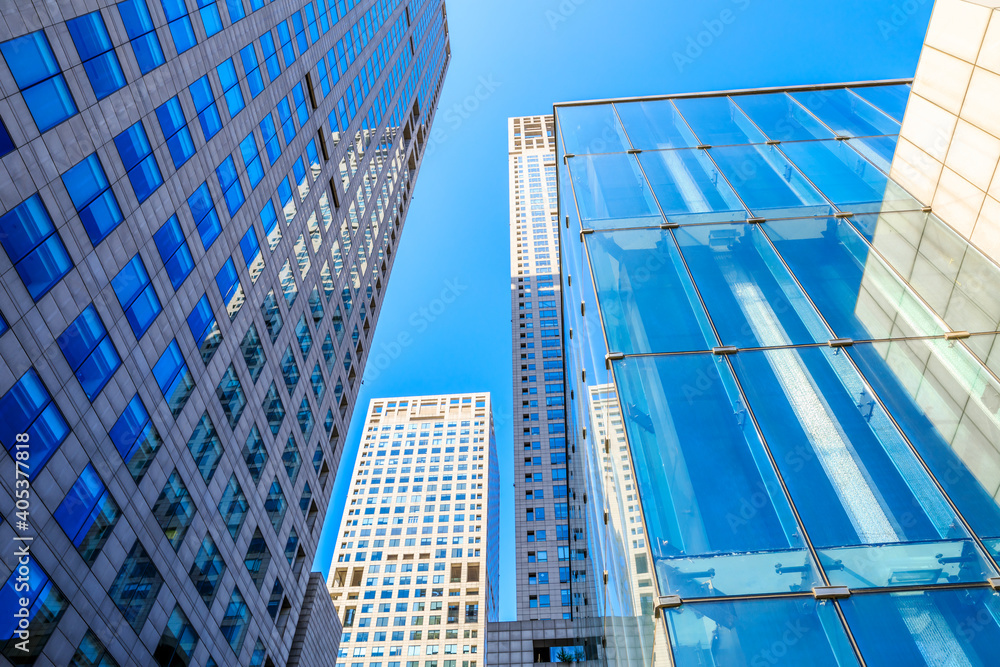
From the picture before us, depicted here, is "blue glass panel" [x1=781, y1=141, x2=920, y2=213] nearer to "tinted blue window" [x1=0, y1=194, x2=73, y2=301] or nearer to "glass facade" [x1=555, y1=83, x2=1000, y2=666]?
"glass facade" [x1=555, y1=83, x2=1000, y2=666]

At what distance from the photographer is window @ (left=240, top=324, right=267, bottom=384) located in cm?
3203

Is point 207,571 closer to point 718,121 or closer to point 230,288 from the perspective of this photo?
point 230,288

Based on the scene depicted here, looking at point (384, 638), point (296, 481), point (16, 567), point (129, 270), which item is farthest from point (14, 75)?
point (384, 638)

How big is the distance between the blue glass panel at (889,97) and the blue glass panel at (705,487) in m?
11.9

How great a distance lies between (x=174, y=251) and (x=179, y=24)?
33.8 feet

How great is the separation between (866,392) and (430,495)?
116 m

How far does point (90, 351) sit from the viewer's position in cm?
2100

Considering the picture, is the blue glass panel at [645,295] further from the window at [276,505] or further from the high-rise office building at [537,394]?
the high-rise office building at [537,394]

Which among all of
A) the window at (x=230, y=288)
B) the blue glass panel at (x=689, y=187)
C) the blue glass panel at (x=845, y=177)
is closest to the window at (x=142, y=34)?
the window at (x=230, y=288)

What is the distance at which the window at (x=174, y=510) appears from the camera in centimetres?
2491

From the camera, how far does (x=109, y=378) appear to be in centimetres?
2186

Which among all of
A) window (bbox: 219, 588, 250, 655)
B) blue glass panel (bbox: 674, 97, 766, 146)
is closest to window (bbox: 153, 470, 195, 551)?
window (bbox: 219, 588, 250, 655)

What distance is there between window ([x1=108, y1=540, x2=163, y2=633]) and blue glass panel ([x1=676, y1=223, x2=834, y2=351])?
23217 millimetres

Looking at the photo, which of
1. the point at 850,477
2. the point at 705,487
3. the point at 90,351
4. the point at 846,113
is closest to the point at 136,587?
the point at 90,351
